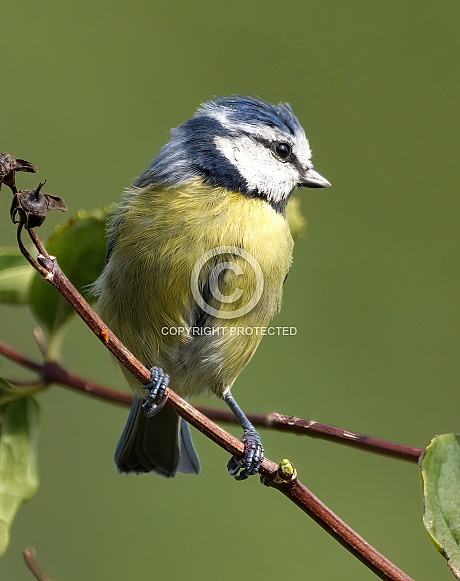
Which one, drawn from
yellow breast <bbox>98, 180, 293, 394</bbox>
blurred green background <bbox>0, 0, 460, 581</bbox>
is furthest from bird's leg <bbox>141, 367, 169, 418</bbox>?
blurred green background <bbox>0, 0, 460, 581</bbox>

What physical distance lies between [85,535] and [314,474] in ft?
3.35

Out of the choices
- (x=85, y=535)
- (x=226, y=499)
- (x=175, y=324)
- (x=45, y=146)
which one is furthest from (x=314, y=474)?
(x=45, y=146)

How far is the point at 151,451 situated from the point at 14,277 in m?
0.80

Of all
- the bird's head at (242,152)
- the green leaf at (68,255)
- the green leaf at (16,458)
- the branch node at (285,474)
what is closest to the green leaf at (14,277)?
the green leaf at (68,255)

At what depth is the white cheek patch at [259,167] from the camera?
2160 mm

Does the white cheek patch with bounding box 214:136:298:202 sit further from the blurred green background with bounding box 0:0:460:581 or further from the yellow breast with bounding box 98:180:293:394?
the blurred green background with bounding box 0:0:460:581

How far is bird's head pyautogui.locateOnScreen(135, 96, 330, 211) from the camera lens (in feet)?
6.94

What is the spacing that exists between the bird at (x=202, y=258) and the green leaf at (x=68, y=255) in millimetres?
102

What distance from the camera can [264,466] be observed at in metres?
1.31

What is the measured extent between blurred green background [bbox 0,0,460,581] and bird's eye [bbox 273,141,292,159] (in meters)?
1.15

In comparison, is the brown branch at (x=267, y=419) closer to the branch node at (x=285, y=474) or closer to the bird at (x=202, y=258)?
the bird at (x=202, y=258)

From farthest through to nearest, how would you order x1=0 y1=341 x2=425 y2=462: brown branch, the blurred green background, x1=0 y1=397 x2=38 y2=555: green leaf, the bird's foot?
the blurred green background
the bird's foot
x1=0 y1=397 x2=38 y2=555: green leaf
x1=0 y1=341 x2=425 y2=462: brown branch

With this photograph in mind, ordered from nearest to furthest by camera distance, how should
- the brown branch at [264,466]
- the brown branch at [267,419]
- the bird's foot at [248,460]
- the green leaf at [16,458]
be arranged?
the brown branch at [264,466] → the brown branch at [267,419] → the green leaf at [16,458] → the bird's foot at [248,460]

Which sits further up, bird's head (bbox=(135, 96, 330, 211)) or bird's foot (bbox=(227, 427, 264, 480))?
bird's head (bbox=(135, 96, 330, 211))
